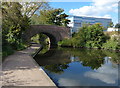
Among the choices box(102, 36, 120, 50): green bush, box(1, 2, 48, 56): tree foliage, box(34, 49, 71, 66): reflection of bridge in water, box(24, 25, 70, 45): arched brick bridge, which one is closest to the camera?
box(34, 49, 71, 66): reflection of bridge in water

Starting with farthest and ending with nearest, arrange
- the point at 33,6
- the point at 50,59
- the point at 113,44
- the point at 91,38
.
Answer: the point at 91,38 < the point at 113,44 < the point at 33,6 < the point at 50,59

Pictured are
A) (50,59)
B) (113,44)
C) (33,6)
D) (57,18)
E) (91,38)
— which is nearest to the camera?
(50,59)

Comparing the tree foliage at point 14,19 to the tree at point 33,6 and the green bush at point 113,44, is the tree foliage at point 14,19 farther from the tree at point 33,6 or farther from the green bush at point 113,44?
the green bush at point 113,44

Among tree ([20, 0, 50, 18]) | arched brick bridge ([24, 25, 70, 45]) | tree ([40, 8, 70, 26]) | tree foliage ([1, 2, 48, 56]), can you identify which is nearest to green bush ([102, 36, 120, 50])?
arched brick bridge ([24, 25, 70, 45])

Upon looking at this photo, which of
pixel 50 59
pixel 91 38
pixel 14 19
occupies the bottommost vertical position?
pixel 50 59

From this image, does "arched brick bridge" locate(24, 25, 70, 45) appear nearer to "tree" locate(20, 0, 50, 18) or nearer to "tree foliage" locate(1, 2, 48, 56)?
"tree foliage" locate(1, 2, 48, 56)

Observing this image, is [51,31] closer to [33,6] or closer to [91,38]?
[91,38]

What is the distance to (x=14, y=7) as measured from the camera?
12898 millimetres

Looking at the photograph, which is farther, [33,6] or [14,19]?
[33,6]

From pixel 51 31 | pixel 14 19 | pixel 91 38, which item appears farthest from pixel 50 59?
pixel 51 31

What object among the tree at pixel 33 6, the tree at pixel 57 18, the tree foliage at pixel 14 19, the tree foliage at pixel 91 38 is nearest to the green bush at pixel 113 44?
the tree foliage at pixel 91 38

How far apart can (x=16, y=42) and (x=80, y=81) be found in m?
10.3

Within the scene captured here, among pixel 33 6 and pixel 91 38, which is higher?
pixel 33 6

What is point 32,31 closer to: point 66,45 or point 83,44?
point 66,45
